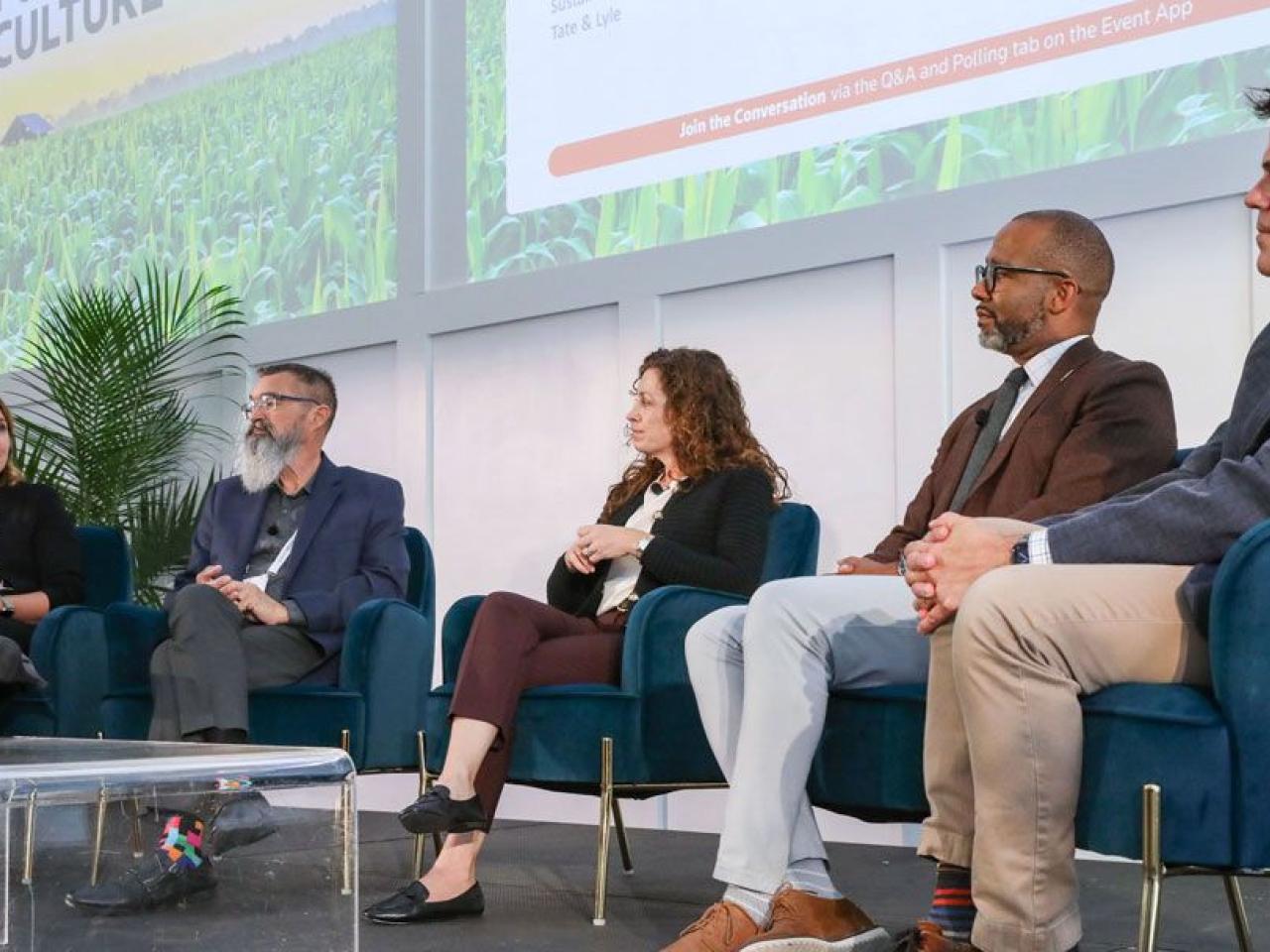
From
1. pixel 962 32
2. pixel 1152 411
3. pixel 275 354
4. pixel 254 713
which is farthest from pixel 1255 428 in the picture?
pixel 275 354

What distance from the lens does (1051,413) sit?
265 centimetres

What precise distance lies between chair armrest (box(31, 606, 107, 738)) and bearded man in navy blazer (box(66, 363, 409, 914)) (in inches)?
11.9

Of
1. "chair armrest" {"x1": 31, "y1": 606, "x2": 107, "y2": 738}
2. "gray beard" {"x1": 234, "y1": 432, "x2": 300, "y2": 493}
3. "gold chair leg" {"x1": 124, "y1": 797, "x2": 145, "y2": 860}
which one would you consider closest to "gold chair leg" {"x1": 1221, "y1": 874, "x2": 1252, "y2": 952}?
"gold chair leg" {"x1": 124, "y1": 797, "x2": 145, "y2": 860}

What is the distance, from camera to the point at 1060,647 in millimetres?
1986

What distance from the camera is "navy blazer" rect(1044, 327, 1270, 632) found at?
203cm

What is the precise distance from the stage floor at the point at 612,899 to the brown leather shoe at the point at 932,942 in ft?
2.41

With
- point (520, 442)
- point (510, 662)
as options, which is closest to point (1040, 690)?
point (510, 662)

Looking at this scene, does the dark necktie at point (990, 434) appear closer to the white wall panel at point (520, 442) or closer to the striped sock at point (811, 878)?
the striped sock at point (811, 878)

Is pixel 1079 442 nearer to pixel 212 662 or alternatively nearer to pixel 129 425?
pixel 212 662

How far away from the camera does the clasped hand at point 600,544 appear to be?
3340mm

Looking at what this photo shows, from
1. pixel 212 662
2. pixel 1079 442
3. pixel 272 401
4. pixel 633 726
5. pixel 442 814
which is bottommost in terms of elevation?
pixel 442 814

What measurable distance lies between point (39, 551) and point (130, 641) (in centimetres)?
59

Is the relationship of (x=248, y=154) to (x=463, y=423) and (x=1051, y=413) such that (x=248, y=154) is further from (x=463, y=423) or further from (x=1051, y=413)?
(x=1051, y=413)

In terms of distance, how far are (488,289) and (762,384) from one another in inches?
43.7
